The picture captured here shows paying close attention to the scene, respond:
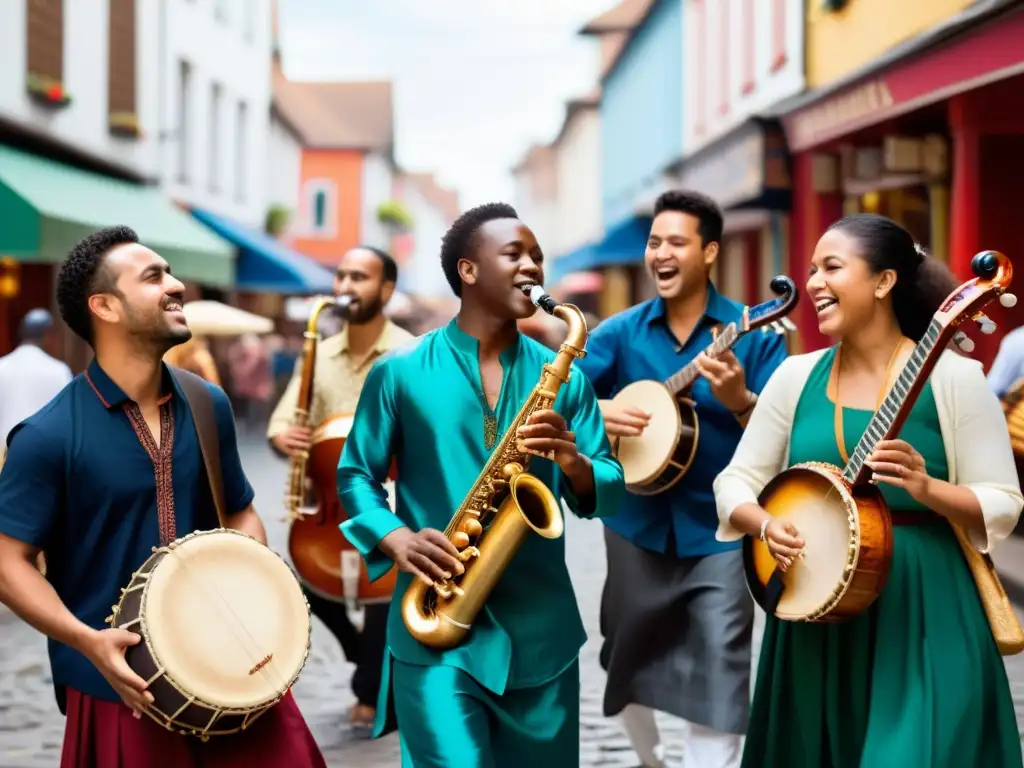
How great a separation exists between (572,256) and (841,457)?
3164cm

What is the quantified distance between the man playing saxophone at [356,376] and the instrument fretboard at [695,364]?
1768 mm

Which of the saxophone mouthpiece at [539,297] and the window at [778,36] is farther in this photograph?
the window at [778,36]

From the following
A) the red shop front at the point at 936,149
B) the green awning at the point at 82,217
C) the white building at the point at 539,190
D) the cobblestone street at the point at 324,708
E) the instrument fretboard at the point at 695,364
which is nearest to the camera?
the instrument fretboard at the point at 695,364

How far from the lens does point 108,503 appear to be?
3.74m

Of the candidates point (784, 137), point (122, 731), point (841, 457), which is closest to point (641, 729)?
point (841, 457)

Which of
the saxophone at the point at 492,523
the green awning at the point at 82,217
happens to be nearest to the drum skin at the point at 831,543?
the saxophone at the point at 492,523

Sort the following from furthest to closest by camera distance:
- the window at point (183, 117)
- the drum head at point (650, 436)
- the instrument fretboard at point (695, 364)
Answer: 1. the window at point (183, 117)
2. the drum head at point (650, 436)
3. the instrument fretboard at point (695, 364)

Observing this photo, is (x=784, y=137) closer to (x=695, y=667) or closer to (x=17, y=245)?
(x=17, y=245)

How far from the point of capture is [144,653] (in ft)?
11.7

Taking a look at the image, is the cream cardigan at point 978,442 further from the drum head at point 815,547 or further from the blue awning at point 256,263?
the blue awning at point 256,263

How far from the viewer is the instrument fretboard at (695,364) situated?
5371 millimetres

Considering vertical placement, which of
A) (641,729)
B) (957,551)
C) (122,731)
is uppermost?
(957,551)

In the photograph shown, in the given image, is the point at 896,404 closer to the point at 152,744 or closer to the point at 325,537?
the point at 152,744

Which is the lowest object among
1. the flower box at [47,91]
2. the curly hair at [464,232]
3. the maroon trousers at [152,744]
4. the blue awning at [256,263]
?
the maroon trousers at [152,744]
